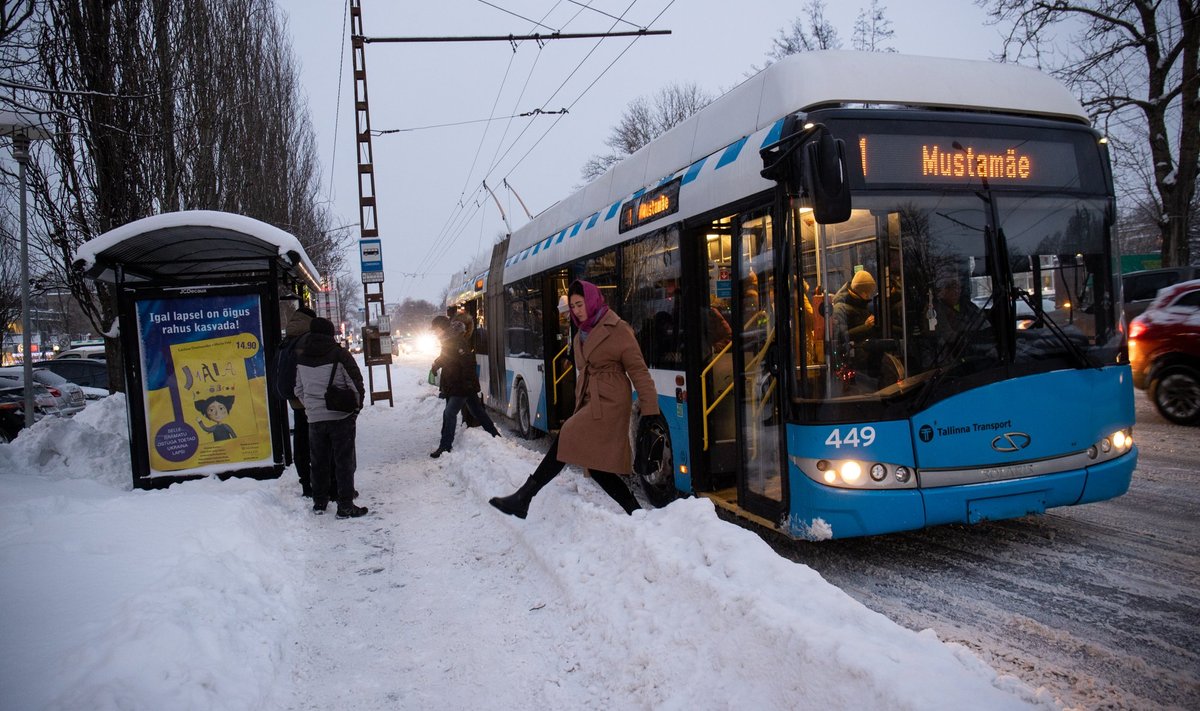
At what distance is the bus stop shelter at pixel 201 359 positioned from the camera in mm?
7375

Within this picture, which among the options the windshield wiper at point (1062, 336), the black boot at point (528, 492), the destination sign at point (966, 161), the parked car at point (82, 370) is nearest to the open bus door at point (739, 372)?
the destination sign at point (966, 161)

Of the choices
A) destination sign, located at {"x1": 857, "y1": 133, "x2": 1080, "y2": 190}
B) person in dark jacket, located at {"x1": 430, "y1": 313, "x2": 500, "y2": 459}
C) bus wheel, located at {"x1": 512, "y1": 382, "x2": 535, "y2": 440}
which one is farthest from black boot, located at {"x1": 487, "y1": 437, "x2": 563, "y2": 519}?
bus wheel, located at {"x1": 512, "y1": 382, "x2": 535, "y2": 440}

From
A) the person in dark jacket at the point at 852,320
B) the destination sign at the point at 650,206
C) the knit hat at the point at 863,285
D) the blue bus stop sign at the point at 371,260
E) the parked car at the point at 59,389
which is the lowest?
the parked car at the point at 59,389

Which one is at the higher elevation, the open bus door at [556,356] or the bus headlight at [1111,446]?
the open bus door at [556,356]

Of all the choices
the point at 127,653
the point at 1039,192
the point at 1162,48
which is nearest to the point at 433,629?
the point at 127,653

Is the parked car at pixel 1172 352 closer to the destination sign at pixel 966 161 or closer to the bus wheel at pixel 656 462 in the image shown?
the destination sign at pixel 966 161

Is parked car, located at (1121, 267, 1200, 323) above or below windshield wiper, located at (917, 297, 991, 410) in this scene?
above

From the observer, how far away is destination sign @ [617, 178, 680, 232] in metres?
6.52

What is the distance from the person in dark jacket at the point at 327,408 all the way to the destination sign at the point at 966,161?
4.80m

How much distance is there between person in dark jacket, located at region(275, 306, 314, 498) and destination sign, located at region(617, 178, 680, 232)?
10.8 ft

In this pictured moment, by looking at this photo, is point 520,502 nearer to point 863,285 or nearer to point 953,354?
point 863,285

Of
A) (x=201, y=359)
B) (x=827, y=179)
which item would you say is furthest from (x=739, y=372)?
(x=201, y=359)

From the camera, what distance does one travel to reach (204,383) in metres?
7.68

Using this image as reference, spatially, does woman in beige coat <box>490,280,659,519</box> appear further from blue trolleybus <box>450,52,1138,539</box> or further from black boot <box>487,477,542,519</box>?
blue trolleybus <box>450,52,1138,539</box>
